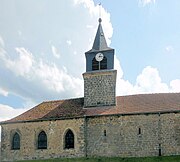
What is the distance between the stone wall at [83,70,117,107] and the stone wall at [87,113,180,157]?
2730 mm

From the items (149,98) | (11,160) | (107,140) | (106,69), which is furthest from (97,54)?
(11,160)

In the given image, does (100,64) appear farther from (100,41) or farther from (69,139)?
(69,139)

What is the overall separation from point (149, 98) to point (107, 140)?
6480 millimetres

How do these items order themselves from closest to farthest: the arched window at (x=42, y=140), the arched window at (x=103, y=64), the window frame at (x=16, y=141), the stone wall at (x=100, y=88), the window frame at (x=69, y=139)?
the window frame at (x=69, y=139), the arched window at (x=42, y=140), the stone wall at (x=100, y=88), the window frame at (x=16, y=141), the arched window at (x=103, y=64)

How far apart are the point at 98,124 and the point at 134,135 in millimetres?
3780

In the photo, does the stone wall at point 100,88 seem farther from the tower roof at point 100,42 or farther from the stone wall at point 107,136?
the tower roof at point 100,42

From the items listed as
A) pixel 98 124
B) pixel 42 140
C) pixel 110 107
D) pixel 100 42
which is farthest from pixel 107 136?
pixel 100 42

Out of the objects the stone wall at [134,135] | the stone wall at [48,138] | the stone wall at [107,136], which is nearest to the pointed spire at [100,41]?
the stone wall at [107,136]

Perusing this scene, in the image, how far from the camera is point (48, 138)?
37.2 meters

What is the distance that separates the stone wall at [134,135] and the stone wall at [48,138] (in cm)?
122

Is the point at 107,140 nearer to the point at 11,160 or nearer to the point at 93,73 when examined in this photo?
the point at 93,73

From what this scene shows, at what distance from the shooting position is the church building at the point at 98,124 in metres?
33.9

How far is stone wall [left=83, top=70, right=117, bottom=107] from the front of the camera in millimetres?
37938

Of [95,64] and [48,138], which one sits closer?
[48,138]
